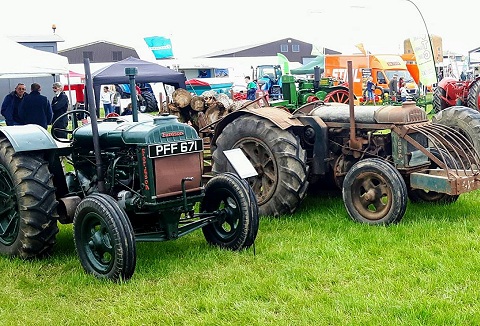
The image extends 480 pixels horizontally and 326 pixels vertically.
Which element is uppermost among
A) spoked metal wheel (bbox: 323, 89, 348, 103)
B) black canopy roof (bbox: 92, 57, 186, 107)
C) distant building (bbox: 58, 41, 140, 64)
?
distant building (bbox: 58, 41, 140, 64)

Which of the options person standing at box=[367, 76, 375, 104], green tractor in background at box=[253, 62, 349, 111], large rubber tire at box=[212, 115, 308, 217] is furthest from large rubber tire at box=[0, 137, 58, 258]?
person standing at box=[367, 76, 375, 104]

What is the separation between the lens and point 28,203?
517 centimetres

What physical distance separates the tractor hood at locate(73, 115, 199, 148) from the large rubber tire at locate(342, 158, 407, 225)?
1915mm

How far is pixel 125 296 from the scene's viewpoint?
4.41 meters

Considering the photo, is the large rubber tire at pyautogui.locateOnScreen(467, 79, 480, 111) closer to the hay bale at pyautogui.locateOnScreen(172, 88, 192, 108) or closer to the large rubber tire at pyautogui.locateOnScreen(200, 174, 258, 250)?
the hay bale at pyautogui.locateOnScreen(172, 88, 192, 108)

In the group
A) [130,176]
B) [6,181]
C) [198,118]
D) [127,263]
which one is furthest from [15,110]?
[127,263]

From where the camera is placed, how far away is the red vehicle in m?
14.1

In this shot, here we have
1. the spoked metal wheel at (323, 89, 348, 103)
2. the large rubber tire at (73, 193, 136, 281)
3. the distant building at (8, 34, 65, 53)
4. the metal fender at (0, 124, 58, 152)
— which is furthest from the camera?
the distant building at (8, 34, 65, 53)

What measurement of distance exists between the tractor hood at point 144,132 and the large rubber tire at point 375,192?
6.28 ft

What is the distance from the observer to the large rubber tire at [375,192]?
5.87m

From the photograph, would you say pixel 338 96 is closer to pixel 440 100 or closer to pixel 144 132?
pixel 440 100

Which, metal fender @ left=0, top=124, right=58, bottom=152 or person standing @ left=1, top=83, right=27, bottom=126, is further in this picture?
person standing @ left=1, top=83, right=27, bottom=126

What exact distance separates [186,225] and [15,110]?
25.1 feet

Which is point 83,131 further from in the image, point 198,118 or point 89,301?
point 198,118
